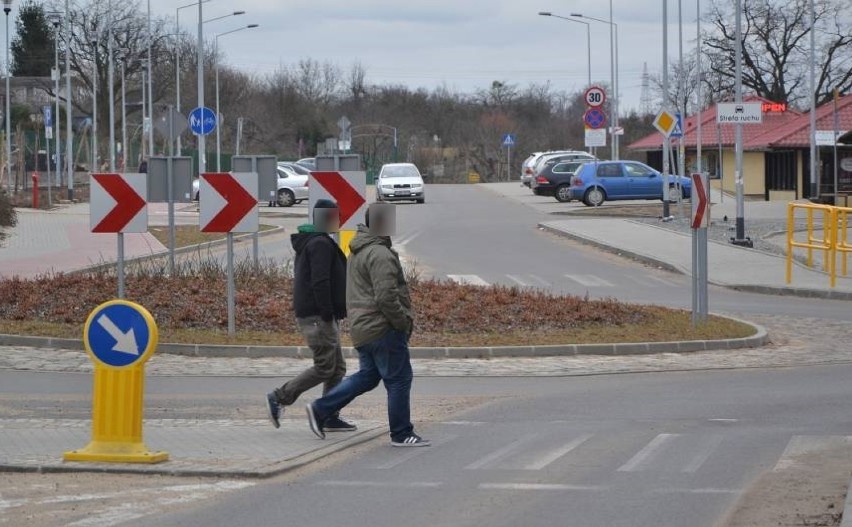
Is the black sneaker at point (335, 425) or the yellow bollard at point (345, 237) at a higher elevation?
the yellow bollard at point (345, 237)

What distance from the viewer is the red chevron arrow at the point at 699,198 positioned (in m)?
16.5

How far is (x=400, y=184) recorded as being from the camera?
176 feet

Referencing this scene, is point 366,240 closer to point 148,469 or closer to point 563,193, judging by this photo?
point 148,469

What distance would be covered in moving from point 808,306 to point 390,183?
33653 mm

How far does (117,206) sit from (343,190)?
8.09 ft

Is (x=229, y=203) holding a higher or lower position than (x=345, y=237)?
higher

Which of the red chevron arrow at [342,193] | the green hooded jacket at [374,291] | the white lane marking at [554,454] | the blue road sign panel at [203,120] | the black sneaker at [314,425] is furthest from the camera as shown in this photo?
the blue road sign panel at [203,120]

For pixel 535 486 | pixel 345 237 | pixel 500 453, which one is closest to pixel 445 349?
pixel 345 237

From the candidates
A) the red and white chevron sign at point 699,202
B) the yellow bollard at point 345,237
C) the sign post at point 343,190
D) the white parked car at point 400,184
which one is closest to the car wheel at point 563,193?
the white parked car at point 400,184

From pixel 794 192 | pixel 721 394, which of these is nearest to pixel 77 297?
pixel 721 394

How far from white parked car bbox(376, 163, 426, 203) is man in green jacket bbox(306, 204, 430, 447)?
4321 cm

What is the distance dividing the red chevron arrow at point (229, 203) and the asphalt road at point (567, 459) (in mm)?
2391

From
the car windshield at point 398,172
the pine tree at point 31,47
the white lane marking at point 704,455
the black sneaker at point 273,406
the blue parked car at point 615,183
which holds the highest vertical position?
the pine tree at point 31,47

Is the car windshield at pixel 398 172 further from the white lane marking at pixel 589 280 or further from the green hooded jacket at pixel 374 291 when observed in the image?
the green hooded jacket at pixel 374 291
